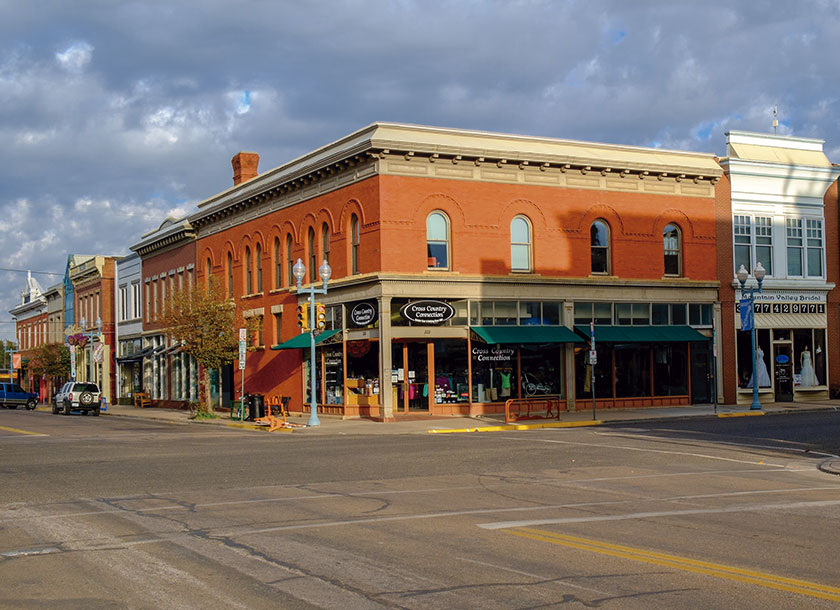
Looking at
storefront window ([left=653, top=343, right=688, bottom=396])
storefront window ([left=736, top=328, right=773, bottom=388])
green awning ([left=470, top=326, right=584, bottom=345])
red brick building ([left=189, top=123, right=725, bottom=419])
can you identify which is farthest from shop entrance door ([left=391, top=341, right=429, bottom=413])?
storefront window ([left=736, top=328, right=773, bottom=388])

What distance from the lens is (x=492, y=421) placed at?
32562 mm

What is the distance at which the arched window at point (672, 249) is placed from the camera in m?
39.7

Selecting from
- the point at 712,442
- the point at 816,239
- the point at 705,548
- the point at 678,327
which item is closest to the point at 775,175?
the point at 816,239

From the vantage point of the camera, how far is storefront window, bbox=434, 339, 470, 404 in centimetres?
3497

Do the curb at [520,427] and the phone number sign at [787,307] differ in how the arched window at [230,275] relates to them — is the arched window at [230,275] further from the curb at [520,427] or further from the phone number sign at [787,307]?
the phone number sign at [787,307]

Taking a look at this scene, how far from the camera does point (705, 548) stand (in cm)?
1015

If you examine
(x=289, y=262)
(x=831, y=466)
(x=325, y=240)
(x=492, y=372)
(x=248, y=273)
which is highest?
(x=325, y=240)

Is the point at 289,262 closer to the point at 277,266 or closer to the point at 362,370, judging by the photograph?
the point at 277,266

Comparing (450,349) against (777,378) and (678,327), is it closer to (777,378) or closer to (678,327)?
(678,327)

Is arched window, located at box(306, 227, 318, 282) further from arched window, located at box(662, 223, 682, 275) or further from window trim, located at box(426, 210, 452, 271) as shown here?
arched window, located at box(662, 223, 682, 275)

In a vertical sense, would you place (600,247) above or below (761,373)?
above

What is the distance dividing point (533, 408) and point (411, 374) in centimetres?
486

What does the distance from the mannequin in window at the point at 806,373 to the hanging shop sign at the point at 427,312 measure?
16663 millimetres

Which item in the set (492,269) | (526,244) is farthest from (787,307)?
→ (492,269)
